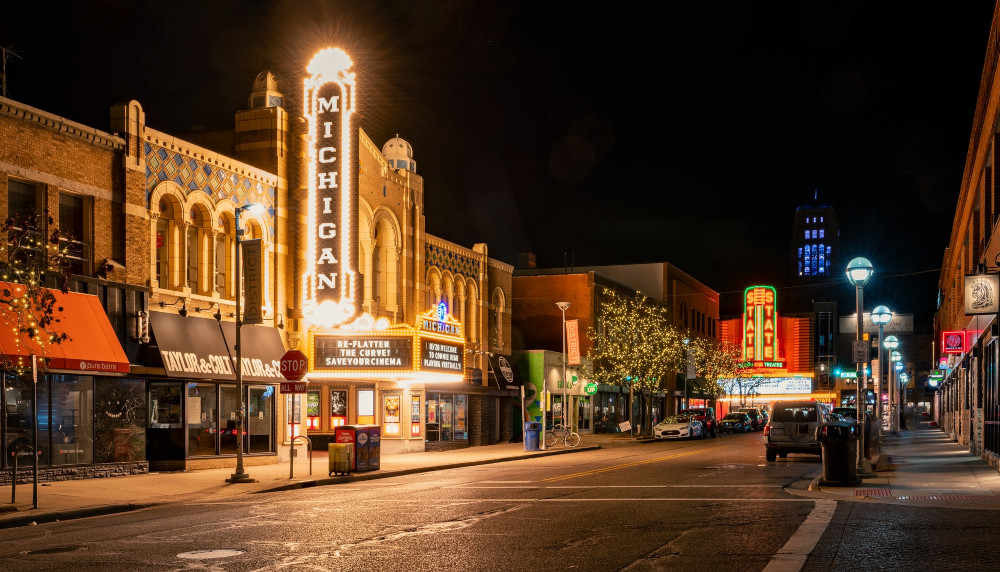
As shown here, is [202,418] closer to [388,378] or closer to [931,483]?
[388,378]

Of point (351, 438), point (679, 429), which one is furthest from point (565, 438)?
point (351, 438)

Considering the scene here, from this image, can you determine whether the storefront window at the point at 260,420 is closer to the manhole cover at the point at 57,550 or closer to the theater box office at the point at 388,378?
the theater box office at the point at 388,378

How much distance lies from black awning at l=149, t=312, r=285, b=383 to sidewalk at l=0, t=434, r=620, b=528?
2627 millimetres

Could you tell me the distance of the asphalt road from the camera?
11.0m

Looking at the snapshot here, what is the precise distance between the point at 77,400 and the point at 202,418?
4.56 metres

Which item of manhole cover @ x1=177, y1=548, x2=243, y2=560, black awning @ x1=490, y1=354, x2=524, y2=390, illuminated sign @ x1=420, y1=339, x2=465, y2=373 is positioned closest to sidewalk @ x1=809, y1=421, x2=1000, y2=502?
manhole cover @ x1=177, y1=548, x2=243, y2=560

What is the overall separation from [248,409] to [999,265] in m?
20.1

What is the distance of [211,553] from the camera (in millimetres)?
11836

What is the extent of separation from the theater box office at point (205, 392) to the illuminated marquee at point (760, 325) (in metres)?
70.5

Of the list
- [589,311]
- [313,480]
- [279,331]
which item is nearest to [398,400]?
[279,331]

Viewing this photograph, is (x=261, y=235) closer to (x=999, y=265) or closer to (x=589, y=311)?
(x=999, y=265)

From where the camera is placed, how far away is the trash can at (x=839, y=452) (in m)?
19.5

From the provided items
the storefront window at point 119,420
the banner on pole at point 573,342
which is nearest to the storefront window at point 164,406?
the storefront window at point 119,420

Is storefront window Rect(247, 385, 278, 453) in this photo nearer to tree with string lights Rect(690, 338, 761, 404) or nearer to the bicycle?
the bicycle
